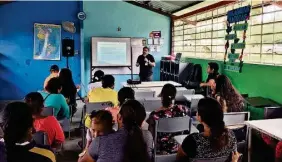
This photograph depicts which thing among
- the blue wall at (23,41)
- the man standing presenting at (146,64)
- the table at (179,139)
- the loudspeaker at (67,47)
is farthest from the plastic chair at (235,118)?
the blue wall at (23,41)

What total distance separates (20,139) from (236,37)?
467 centimetres

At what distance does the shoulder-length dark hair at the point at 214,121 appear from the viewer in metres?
1.77

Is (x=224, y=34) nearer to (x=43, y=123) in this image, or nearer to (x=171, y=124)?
(x=171, y=124)

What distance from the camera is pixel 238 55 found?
5.22m

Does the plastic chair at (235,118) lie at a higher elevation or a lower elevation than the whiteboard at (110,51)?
lower

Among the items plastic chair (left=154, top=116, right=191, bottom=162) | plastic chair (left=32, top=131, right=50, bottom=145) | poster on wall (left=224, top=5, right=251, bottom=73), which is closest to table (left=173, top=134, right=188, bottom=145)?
plastic chair (left=154, top=116, right=191, bottom=162)

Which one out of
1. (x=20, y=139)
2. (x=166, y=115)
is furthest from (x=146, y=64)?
(x=20, y=139)

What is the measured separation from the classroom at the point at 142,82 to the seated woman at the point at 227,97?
0.01m

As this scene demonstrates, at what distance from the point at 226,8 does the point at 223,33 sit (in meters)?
0.52

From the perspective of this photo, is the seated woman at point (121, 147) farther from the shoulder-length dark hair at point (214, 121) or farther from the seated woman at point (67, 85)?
the seated woman at point (67, 85)

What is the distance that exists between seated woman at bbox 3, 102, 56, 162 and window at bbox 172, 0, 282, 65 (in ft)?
12.4

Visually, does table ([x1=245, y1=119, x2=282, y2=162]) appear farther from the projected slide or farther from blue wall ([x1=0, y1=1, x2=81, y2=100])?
blue wall ([x1=0, y1=1, x2=81, y2=100])

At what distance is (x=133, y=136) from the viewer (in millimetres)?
1835

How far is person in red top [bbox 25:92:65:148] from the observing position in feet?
8.22
